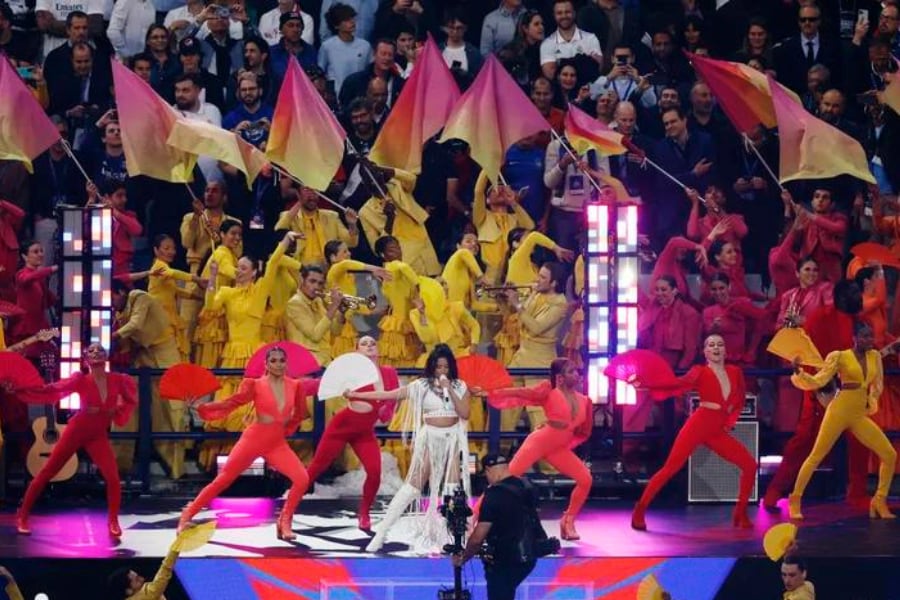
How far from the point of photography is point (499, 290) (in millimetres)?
20375

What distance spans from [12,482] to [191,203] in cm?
279

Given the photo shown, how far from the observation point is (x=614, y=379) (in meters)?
19.4

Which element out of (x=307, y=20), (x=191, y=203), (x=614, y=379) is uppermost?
(x=307, y=20)

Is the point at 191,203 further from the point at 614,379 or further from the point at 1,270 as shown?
the point at 614,379

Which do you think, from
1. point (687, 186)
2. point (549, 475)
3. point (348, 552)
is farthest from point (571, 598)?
point (687, 186)

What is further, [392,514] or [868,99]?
[868,99]

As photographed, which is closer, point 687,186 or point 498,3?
A: point 687,186

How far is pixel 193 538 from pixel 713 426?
4.19m

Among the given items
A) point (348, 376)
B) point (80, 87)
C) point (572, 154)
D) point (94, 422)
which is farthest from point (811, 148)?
point (80, 87)

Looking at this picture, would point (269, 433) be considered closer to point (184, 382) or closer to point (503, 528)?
point (184, 382)

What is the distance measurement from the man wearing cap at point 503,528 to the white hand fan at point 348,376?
7.26ft

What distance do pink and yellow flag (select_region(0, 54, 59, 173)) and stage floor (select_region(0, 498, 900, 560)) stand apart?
9.25 feet

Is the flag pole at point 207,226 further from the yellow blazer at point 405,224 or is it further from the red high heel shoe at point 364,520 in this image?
the red high heel shoe at point 364,520

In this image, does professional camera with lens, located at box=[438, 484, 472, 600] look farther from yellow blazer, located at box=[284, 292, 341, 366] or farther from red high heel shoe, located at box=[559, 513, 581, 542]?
yellow blazer, located at box=[284, 292, 341, 366]
